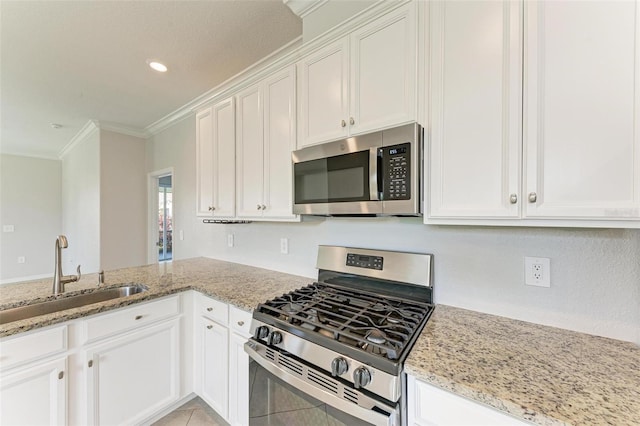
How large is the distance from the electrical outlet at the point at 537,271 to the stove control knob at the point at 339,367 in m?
0.89

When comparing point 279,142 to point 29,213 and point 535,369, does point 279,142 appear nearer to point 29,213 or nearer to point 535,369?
point 535,369

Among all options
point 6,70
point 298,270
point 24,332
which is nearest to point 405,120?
point 298,270

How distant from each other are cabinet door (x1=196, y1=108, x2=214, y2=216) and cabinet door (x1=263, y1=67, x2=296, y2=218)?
77 centimetres

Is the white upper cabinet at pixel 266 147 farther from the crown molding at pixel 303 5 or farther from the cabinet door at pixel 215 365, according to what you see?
the cabinet door at pixel 215 365

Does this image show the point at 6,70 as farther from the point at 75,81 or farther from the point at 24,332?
the point at 24,332

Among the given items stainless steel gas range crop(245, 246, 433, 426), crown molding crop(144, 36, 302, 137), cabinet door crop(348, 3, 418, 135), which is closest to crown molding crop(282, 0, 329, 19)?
crown molding crop(144, 36, 302, 137)

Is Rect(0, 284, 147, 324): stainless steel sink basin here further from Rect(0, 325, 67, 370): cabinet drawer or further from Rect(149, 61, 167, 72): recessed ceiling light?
Rect(149, 61, 167, 72): recessed ceiling light

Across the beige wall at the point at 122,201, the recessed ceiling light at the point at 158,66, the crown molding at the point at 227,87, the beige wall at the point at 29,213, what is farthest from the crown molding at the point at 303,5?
the beige wall at the point at 29,213

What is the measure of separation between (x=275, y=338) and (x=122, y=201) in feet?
13.7

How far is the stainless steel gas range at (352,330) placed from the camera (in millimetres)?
887

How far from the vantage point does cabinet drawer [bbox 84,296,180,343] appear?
1442 mm

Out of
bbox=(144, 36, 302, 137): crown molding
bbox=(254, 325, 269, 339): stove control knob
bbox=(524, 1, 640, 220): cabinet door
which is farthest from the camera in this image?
bbox=(144, 36, 302, 137): crown molding

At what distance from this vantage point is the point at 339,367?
96cm

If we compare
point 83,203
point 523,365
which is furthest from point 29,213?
point 523,365
